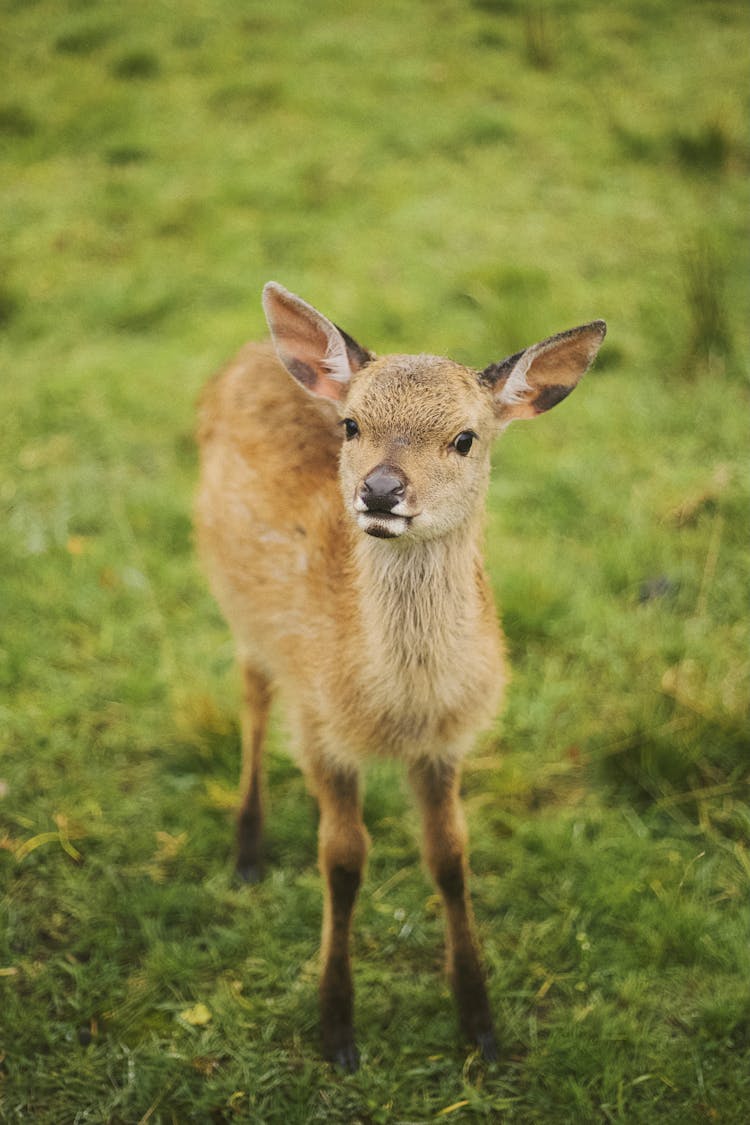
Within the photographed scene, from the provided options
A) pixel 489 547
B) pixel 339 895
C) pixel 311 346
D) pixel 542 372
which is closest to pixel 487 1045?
pixel 339 895

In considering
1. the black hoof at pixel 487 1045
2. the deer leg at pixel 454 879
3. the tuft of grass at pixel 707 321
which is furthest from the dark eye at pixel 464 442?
the tuft of grass at pixel 707 321

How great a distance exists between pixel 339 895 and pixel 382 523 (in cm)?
133

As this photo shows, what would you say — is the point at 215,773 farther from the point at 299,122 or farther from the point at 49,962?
the point at 299,122

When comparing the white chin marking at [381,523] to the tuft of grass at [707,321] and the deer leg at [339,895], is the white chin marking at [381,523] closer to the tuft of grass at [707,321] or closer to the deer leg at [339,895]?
the deer leg at [339,895]

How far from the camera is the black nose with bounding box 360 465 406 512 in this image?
93.4 inches

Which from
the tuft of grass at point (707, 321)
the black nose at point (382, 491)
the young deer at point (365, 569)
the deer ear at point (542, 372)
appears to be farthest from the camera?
the tuft of grass at point (707, 321)

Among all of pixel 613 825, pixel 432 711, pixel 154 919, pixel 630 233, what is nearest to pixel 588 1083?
pixel 613 825

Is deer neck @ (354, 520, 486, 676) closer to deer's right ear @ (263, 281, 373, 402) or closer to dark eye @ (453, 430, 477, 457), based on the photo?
dark eye @ (453, 430, 477, 457)

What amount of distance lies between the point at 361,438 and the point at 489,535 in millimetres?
2441

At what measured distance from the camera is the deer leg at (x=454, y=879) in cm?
308

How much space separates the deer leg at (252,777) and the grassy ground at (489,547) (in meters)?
0.10

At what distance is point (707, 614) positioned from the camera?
4520 mm

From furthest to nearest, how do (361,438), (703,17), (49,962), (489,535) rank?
(703,17) → (489,535) → (49,962) → (361,438)

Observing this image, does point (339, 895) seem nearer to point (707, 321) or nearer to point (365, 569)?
point (365, 569)
